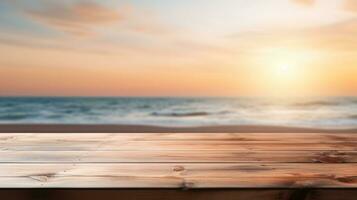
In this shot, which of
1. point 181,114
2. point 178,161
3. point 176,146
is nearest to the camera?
point 178,161

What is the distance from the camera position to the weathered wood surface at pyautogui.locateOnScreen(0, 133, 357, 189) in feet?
2.43

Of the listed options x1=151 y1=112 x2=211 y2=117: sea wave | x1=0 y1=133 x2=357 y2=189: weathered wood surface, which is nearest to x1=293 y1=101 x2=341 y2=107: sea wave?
x1=151 y1=112 x2=211 y2=117: sea wave

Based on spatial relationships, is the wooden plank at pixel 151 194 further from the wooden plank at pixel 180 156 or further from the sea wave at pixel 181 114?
the sea wave at pixel 181 114

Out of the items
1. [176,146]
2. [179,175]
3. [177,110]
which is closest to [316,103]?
[177,110]

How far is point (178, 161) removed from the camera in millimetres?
919

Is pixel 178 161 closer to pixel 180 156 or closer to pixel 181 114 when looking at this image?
pixel 180 156

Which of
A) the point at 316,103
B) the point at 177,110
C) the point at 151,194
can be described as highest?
the point at 177,110

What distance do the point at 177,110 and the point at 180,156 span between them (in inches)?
366

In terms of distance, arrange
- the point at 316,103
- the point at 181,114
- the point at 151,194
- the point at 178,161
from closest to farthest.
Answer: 1. the point at 151,194
2. the point at 178,161
3. the point at 181,114
4. the point at 316,103

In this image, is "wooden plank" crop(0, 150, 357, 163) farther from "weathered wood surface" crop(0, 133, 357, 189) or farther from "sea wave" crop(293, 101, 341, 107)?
"sea wave" crop(293, 101, 341, 107)

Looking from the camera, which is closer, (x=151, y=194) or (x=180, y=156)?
(x=151, y=194)

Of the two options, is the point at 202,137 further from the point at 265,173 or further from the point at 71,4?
the point at 71,4

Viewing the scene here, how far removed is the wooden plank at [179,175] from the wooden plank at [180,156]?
0.05 m

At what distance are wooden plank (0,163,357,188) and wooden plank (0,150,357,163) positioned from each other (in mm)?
50
